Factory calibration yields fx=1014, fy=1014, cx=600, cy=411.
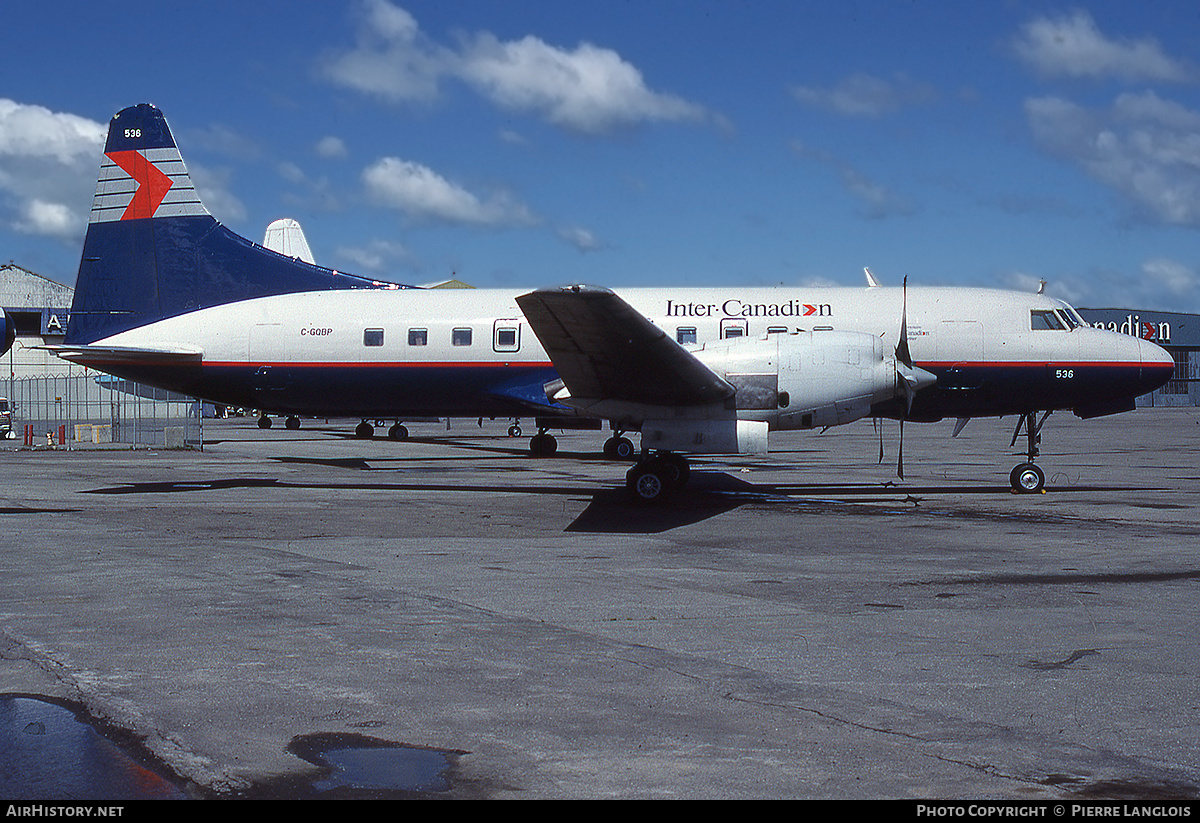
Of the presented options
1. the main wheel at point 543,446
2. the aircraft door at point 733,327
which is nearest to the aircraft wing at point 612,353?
the aircraft door at point 733,327

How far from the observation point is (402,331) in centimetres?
2328

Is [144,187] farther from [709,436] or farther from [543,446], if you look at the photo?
[709,436]

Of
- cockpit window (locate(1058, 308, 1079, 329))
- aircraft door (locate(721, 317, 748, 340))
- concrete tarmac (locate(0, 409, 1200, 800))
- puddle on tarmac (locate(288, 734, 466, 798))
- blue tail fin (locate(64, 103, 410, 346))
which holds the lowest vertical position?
puddle on tarmac (locate(288, 734, 466, 798))

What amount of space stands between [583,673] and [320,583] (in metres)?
4.38

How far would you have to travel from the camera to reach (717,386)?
661 inches

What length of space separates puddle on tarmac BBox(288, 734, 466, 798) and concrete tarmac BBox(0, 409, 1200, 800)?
11cm

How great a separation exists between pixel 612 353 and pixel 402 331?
8628 mm

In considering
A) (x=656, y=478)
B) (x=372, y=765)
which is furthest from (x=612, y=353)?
(x=372, y=765)

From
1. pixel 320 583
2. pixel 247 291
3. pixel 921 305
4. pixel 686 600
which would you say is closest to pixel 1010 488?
pixel 921 305

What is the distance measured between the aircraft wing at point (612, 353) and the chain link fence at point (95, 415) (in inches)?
1026

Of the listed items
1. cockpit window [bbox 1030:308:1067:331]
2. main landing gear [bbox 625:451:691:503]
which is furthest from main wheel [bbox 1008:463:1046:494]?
main landing gear [bbox 625:451:691:503]

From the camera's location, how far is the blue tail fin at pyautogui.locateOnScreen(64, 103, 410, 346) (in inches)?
936

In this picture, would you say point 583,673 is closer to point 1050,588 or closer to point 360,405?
point 1050,588

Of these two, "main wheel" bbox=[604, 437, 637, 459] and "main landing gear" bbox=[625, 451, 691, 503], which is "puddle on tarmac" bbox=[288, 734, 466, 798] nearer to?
"main landing gear" bbox=[625, 451, 691, 503]
